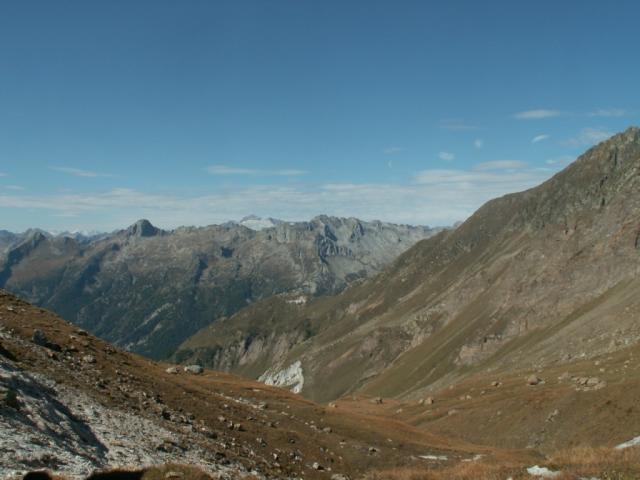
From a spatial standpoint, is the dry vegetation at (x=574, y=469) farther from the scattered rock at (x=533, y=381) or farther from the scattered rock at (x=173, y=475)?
the scattered rock at (x=533, y=381)

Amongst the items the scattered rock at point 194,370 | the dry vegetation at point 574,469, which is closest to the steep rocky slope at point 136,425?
the dry vegetation at point 574,469

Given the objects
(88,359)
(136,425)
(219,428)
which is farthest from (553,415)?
(88,359)

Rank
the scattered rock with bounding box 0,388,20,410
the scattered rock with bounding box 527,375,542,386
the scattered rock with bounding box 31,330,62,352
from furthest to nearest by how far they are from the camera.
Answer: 1. the scattered rock with bounding box 527,375,542,386
2. the scattered rock with bounding box 31,330,62,352
3. the scattered rock with bounding box 0,388,20,410

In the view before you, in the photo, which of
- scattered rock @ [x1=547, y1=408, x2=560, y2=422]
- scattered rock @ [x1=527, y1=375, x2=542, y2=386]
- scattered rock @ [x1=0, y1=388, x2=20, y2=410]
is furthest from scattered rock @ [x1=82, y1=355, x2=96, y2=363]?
scattered rock @ [x1=527, y1=375, x2=542, y2=386]

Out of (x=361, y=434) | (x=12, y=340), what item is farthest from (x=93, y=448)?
(x=361, y=434)

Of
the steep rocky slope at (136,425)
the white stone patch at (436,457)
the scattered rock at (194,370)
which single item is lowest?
the white stone patch at (436,457)

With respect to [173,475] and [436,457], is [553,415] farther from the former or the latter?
[173,475]

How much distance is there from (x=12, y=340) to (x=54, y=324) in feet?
30.7

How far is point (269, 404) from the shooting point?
48.8 meters

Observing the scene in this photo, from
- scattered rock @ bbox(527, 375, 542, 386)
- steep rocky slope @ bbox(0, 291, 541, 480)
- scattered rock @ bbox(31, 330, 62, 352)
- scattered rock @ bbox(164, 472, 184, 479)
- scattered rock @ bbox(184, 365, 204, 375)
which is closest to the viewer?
scattered rock @ bbox(164, 472, 184, 479)

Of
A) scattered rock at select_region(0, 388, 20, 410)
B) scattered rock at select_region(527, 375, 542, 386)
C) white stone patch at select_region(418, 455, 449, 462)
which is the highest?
scattered rock at select_region(0, 388, 20, 410)

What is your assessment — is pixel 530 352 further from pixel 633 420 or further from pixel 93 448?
pixel 93 448

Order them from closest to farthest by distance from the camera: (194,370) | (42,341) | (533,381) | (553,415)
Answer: (42,341) → (553,415) → (194,370) → (533,381)

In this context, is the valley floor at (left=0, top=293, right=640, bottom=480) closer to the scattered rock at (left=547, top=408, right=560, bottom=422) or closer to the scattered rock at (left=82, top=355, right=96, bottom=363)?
the scattered rock at (left=82, top=355, right=96, bottom=363)
